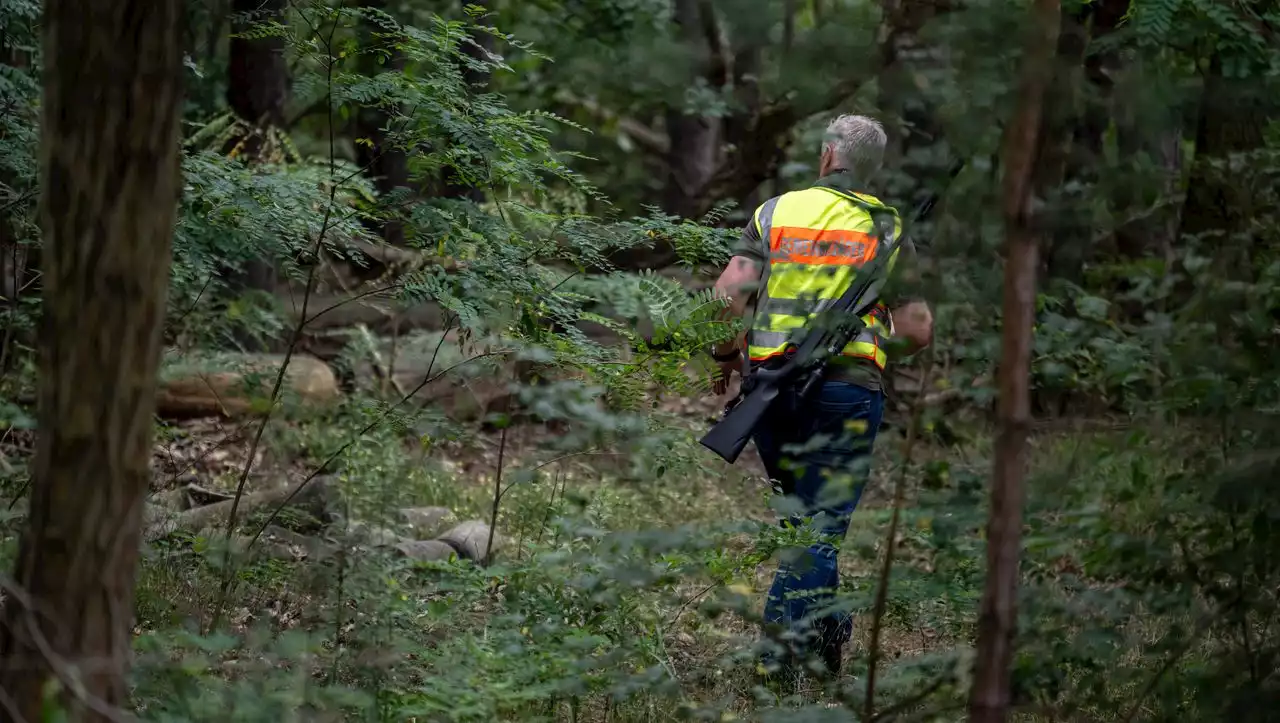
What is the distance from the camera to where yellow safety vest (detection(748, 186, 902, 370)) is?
316 cm

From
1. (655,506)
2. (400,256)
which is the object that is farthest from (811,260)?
(400,256)

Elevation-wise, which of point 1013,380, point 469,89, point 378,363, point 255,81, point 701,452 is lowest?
point 378,363

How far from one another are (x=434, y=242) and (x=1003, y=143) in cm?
332

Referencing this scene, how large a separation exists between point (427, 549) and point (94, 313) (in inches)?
173

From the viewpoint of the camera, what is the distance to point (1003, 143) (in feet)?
8.94

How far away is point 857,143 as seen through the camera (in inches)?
146

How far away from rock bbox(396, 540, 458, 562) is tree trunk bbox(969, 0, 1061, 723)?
4378 mm

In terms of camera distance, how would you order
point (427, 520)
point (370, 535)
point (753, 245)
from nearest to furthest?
point (370, 535) → point (753, 245) → point (427, 520)

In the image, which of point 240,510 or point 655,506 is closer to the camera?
point 240,510

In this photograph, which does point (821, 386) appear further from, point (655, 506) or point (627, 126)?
point (627, 126)

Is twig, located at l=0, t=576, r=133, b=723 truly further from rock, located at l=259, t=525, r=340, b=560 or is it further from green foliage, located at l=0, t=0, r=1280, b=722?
rock, located at l=259, t=525, r=340, b=560

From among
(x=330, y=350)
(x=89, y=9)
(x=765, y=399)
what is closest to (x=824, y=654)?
(x=765, y=399)

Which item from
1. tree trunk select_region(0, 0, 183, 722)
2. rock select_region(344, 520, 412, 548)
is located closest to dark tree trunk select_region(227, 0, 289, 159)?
rock select_region(344, 520, 412, 548)

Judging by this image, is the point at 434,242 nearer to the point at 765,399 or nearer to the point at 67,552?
the point at 765,399
